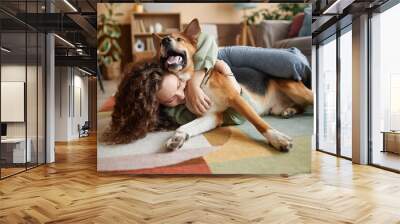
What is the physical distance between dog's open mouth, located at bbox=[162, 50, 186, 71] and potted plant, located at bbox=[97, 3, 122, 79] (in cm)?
75

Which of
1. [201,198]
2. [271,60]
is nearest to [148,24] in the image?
[271,60]

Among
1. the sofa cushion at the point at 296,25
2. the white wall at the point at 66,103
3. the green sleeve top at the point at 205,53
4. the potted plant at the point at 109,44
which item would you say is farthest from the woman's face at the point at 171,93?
the white wall at the point at 66,103

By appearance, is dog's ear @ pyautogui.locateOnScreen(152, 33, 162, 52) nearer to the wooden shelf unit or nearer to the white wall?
the wooden shelf unit

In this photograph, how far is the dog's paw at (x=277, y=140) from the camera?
605 centimetres

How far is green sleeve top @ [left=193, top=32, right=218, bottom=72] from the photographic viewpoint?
6047 mm

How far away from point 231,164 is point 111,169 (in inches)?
73.4

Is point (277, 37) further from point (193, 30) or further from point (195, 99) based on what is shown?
point (195, 99)

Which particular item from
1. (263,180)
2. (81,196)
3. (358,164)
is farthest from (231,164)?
(358,164)

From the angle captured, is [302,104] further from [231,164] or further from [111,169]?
[111,169]

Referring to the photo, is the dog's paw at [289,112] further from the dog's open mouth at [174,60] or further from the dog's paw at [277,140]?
the dog's open mouth at [174,60]

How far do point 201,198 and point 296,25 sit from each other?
3.16m

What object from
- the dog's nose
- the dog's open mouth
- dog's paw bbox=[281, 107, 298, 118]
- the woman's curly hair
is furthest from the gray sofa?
the woman's curly hair

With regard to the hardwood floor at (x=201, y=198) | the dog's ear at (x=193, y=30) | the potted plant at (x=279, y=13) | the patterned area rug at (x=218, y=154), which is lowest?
the hardwood floor at (x=201, y=198)

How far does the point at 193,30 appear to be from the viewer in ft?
19.9
